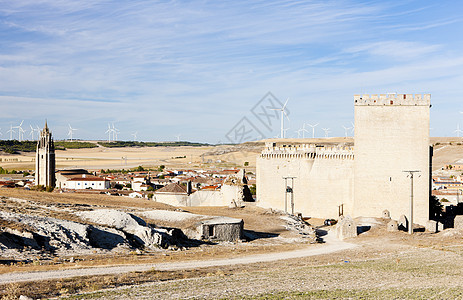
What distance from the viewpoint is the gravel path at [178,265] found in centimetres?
1919

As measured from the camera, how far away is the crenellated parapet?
46.7 meters

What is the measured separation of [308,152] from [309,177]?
239 centimetres

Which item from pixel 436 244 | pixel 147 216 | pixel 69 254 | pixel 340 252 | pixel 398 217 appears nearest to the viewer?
pixel 69 254

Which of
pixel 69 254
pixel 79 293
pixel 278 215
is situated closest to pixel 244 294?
pixel 79 293

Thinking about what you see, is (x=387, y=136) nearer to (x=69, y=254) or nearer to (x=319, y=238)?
(x=319, y=238)

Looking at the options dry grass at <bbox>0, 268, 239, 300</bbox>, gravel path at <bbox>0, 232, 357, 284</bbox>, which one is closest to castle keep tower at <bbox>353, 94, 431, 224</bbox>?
gravel path at <bbox>0, 232, 357, 284</bbox>

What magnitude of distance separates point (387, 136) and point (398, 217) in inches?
263

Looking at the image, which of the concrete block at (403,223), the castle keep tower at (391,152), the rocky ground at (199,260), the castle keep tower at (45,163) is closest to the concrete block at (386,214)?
the castle keep tower at (391,152)

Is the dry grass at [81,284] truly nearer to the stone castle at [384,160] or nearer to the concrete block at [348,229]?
the concrete block at [348,229]

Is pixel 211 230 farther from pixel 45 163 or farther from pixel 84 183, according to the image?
pixel 84 183

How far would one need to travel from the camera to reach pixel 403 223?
40.7 m

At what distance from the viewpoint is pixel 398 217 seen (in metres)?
43.0

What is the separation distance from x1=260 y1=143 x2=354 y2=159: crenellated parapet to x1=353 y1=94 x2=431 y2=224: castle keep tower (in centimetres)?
239

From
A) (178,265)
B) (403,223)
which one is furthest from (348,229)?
(178,265)
